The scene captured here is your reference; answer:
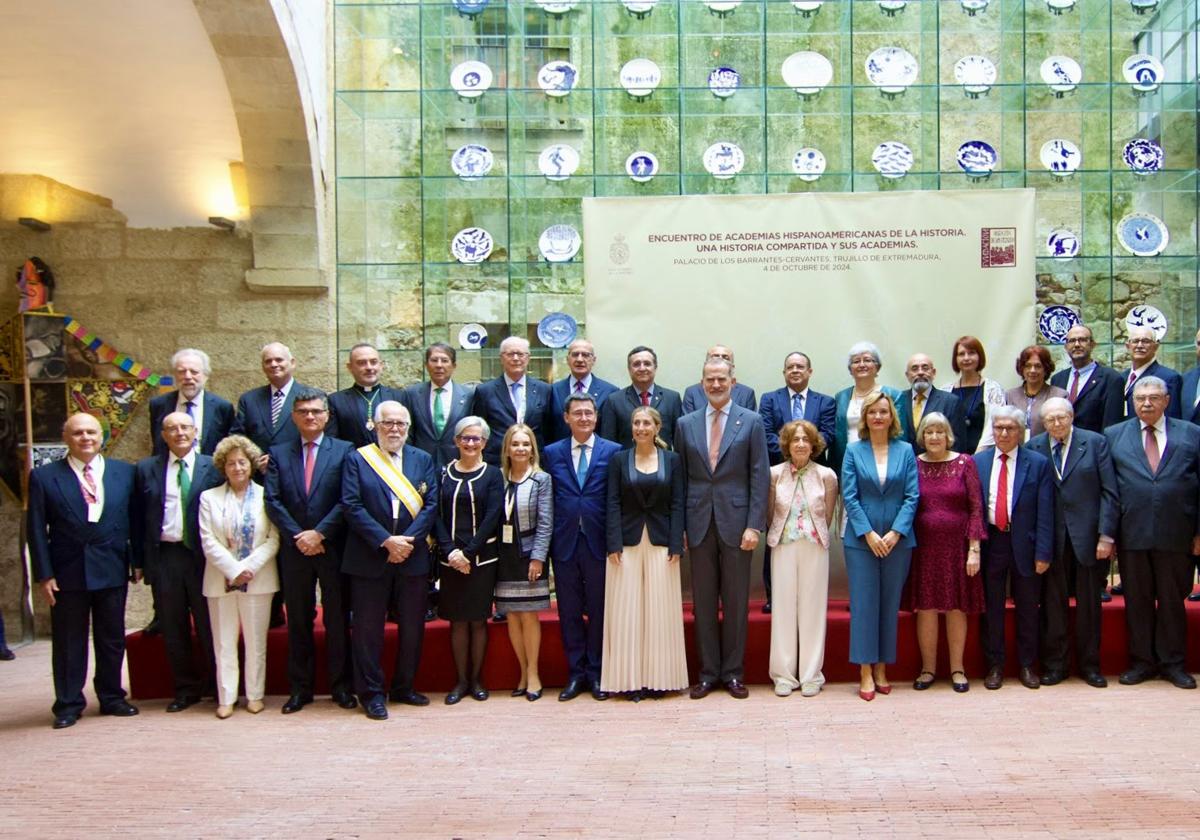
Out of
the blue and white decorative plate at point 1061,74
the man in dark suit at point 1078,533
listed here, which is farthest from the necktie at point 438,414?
the blue and white decorative plate at point 1061,74

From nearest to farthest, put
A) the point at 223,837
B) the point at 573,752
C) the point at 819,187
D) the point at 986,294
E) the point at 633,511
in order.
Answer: the point at 223,837, the point at 573,752, the point at 633,511, the point at 986,294, the point at 819,187

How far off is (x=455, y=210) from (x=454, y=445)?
7.62 feet

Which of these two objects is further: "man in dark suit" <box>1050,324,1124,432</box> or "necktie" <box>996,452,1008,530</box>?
"man in dark suit" <box>1050,324,1124,432</box>

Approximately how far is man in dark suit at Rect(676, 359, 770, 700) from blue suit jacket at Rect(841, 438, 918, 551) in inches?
15.4

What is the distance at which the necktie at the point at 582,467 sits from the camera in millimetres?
5617

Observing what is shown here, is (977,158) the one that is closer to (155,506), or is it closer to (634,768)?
(634,768)

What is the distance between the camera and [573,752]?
15.2 ft

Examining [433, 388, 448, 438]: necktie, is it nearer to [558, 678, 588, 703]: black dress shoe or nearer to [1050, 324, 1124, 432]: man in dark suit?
[558, 678, 588, 703]: black dress shoe

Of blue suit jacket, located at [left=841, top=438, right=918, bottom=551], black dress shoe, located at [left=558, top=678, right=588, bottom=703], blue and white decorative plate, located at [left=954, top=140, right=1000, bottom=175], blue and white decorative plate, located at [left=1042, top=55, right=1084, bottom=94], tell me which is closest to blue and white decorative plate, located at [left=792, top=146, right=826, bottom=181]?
blue and white decorative plate, located at [left=954, top=140, right=1000, bottom=175]

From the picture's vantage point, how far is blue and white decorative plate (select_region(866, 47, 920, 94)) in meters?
7.64

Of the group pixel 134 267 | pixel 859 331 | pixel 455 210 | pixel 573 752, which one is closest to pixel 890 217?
pixel 859 331

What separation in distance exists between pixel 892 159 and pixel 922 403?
7.28ft

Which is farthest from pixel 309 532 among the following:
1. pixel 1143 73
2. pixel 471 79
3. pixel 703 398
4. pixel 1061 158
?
pixel 1143 73

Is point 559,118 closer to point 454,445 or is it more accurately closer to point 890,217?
point 890,217
